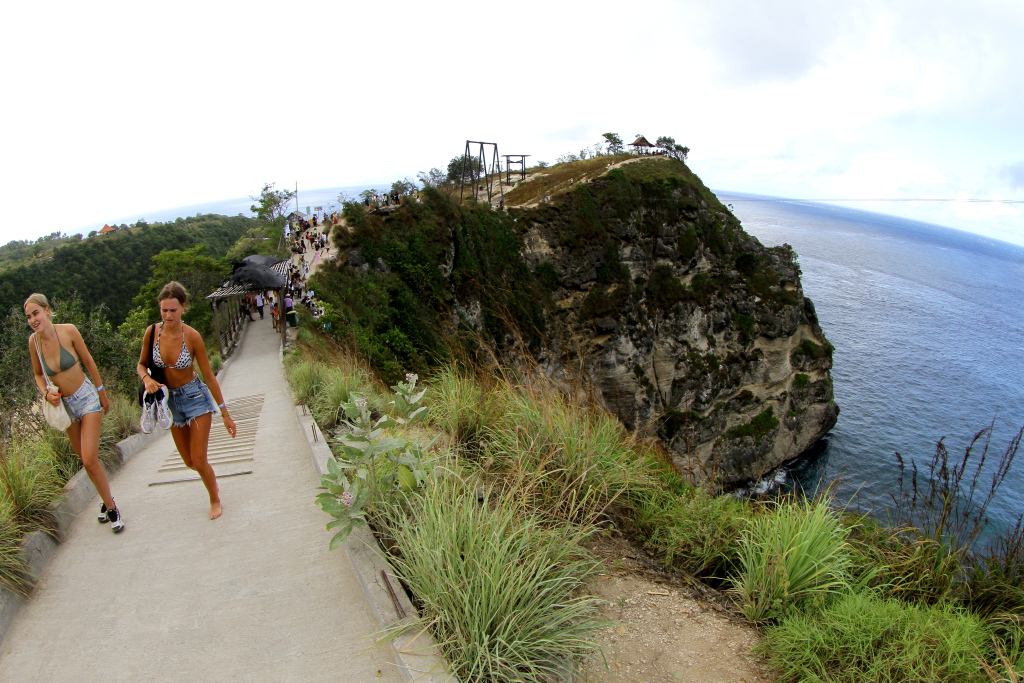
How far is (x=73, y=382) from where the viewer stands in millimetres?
3828

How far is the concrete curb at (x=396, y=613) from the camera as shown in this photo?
2209mm

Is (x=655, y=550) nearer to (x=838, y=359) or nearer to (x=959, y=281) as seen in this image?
(x=838, y=359)

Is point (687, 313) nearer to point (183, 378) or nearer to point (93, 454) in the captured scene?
point (183, 378)

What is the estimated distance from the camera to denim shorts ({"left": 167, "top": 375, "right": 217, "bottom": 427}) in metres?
3.77

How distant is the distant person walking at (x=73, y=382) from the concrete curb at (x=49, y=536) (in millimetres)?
284

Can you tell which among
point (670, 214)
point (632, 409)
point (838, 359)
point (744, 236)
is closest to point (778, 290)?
point (744, 236)

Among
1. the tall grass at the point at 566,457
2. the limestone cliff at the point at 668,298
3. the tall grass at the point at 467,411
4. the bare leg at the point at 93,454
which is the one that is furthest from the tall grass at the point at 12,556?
the limestone cliff at the point at 668,298

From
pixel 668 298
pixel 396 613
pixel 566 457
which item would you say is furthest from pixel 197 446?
pixel 668 298

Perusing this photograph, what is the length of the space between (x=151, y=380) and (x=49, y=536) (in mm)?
1373

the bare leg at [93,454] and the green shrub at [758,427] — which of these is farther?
the green shrub at [758,427]

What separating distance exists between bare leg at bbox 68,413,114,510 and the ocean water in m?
5.18

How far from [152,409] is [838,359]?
2387 inches

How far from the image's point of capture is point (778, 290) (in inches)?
1437

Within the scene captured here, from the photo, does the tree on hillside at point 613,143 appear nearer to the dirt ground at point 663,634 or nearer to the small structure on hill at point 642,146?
the small structure on hill at point 642,146
